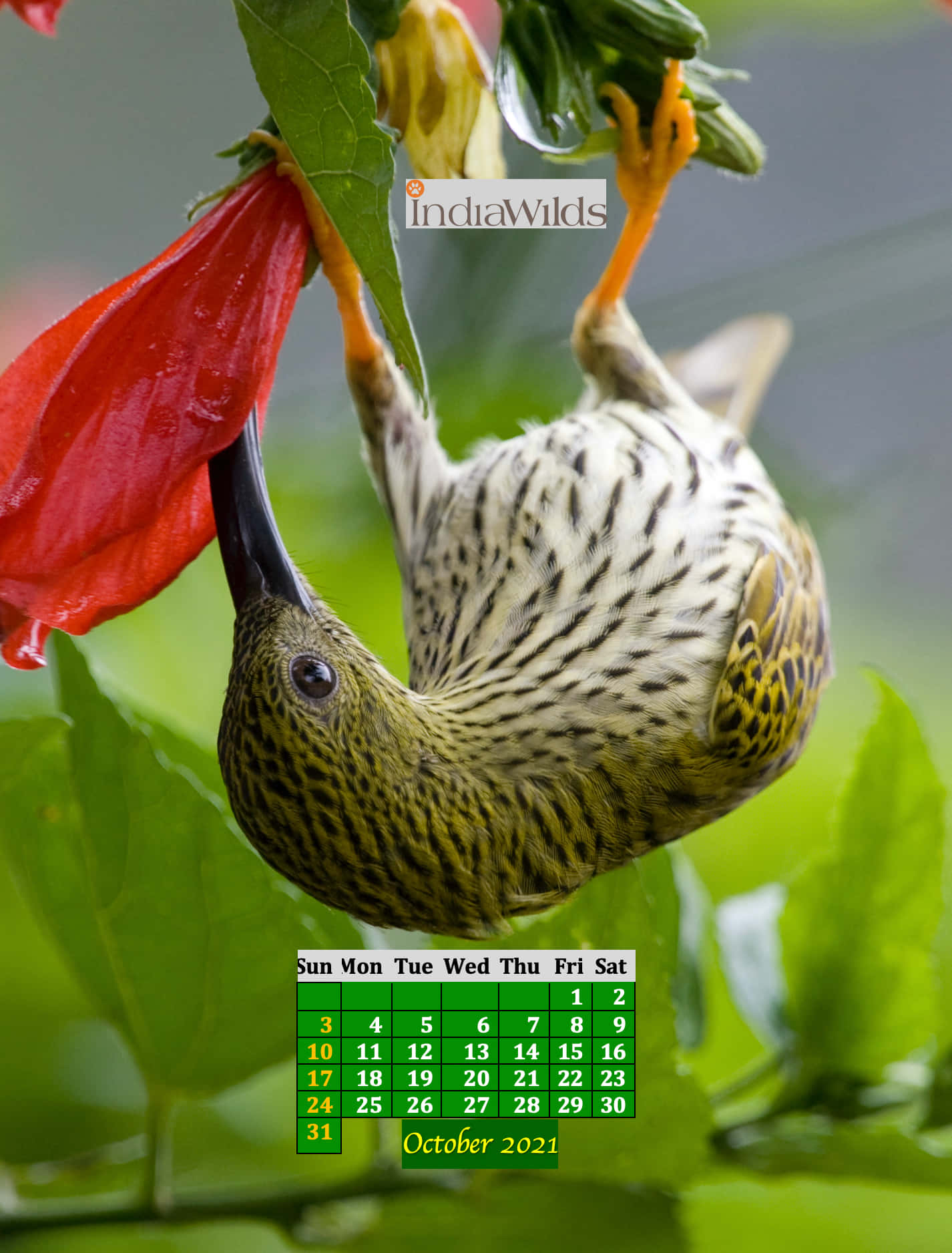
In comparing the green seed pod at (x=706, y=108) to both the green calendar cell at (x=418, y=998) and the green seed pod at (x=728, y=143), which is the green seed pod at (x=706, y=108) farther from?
the green calendar cell at (x=418, y=998)

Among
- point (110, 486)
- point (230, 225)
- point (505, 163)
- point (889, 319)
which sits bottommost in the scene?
point (110, 486)

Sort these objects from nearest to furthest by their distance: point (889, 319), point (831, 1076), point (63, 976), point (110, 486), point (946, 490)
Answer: point (110, 486) < point (831, 1076) < point (63, 976) < point (889, 319) < point (946, 490)

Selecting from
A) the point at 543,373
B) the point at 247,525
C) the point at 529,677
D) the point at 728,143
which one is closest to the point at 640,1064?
the point at 529,677

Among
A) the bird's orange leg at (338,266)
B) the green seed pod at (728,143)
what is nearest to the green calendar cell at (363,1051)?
the bird's orange leg at (338,266)

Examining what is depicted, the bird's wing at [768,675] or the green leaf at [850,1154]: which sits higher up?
the bird's wing at [768,675]

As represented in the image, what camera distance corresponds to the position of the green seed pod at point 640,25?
457 mm

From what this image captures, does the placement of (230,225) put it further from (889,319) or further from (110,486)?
(889,319)

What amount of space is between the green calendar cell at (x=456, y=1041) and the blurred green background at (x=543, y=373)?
2.3 inches

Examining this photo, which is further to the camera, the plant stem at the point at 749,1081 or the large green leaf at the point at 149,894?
the plant stem at the point at 749,1081

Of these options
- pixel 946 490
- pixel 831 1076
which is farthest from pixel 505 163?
pixel 946 490

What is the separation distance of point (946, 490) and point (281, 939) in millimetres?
886

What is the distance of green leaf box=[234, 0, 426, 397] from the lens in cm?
35

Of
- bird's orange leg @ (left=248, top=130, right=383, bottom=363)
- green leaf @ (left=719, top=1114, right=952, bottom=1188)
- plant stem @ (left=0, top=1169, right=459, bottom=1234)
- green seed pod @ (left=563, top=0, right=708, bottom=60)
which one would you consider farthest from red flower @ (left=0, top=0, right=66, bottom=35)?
green leaf @ (left=719, top=1114, right=952, bottom=1188)

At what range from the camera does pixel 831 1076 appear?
639mm
